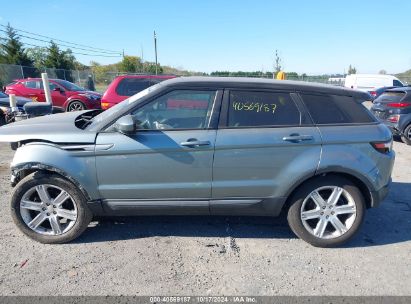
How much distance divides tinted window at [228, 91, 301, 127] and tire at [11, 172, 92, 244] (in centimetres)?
178

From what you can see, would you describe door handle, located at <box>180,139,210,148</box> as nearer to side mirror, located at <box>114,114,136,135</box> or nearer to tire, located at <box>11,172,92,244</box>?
side mirror, located at <box>114,114,136,135</box>

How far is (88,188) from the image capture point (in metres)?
3.20

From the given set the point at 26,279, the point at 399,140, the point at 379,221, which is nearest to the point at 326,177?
the point at 379,221

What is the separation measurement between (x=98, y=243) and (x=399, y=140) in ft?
30.6

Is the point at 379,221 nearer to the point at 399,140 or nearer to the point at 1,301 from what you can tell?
the point at 1,301

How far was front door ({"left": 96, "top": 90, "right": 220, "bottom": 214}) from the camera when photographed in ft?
10.2

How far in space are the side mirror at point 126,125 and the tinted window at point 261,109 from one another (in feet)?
3.11

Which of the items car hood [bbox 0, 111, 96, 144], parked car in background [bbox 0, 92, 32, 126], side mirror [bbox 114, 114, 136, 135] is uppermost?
side mirror [bbox 114, 114, 136, 135]

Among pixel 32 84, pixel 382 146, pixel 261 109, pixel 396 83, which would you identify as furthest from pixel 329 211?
pixel 396 83

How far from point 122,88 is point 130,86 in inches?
9.1

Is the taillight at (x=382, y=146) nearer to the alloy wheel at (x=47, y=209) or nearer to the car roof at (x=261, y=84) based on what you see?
the car roof at (x=261, y=84)

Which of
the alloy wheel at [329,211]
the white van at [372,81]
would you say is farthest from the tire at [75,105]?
the white van at [372,81]

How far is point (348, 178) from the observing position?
3.31 m

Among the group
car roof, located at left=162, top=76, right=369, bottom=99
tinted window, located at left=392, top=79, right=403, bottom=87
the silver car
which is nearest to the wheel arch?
the silver car
